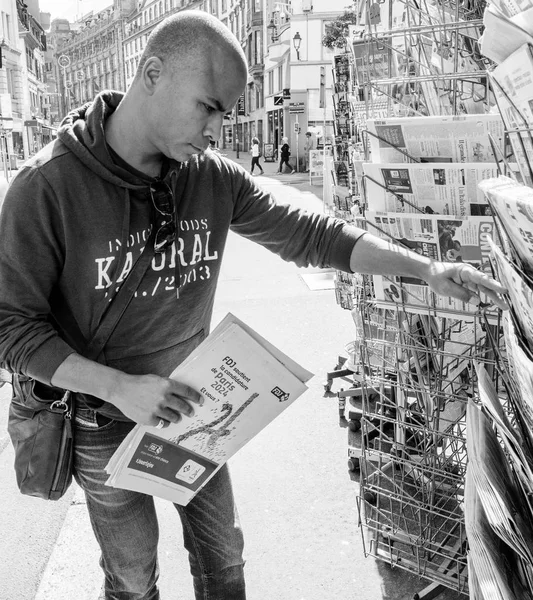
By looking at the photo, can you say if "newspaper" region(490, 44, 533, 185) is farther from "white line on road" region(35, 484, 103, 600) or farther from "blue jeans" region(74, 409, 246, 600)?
"white line on road" region(35, 484, 103, 600)

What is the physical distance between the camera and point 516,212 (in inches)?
33.2

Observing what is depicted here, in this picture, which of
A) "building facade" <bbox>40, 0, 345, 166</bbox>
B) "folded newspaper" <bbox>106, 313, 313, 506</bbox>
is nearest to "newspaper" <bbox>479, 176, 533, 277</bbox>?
"folded newspaper" <bbox>106, 313, 313, 506</bbox>

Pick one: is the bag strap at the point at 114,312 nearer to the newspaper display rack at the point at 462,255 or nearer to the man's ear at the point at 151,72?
the man's ear at the point at 151,72

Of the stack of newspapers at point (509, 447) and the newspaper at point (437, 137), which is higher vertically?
the newspaper at point (437, 137)

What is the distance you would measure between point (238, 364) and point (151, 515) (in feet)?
1.64

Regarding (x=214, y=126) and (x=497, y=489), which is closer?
(x=497, y=489)

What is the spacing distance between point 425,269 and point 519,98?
0.58 metres

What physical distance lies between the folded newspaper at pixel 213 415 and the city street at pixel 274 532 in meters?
Result: 0.91

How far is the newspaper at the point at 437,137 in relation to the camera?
158 centimetres

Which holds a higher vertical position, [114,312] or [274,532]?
[114,312]

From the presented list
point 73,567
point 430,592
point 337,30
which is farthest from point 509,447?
point 337,30

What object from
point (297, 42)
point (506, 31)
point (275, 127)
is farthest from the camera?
point (275, 127)

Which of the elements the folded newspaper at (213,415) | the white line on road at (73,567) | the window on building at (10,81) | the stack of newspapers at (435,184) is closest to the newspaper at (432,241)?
the stack of newspapers at (435,184)

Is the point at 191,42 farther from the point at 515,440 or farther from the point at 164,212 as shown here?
the point at 515,440
